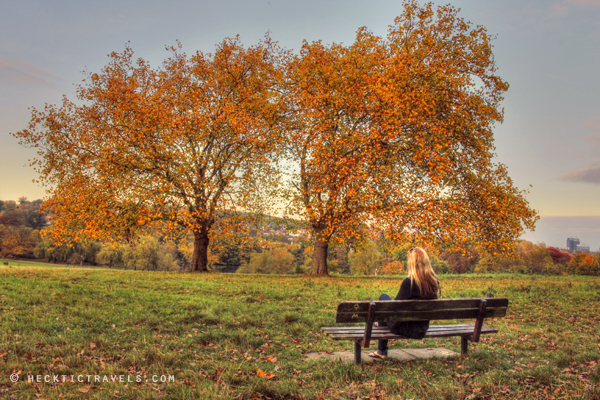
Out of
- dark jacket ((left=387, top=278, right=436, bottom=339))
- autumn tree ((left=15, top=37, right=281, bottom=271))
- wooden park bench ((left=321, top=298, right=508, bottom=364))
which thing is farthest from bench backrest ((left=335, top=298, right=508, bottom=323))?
autumn tree ((left=15, top=37, right=281, bottom=271))

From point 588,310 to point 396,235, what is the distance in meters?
8.28

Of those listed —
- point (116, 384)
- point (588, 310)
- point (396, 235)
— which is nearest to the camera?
point (116, 384)

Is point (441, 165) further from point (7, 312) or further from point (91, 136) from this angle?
point (91, 136)

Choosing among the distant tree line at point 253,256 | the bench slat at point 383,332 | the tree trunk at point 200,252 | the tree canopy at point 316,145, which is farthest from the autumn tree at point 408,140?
the distant tree line at point 253,256

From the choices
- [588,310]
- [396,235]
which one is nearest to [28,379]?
[588,310]

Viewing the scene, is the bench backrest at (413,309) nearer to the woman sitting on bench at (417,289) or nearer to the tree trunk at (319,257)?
the woman sitting on bench at (417,289)

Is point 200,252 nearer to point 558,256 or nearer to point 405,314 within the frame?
point 405,314

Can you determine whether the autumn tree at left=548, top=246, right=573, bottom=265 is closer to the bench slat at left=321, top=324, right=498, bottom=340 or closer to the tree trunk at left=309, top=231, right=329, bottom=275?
the tree trunk at left=309, top=231, right=329, bottom=275

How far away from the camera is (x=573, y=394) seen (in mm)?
4449

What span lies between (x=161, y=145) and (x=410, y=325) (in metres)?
17.2

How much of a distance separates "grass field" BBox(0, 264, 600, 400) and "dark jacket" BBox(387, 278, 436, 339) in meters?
0.46

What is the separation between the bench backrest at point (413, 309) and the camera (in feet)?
18.1

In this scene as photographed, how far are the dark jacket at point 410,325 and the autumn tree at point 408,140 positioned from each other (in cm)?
1182

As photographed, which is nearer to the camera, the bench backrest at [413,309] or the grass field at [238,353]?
the grass field at [238,353]
